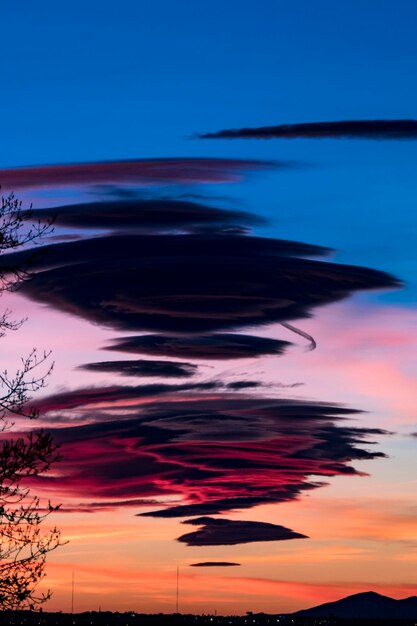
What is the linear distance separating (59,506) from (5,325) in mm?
4552

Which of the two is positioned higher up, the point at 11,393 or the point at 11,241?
the point at 11,241

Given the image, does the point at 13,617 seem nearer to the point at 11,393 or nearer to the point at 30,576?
the point at 30,576

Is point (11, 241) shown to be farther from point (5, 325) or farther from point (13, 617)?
point (13, 617)

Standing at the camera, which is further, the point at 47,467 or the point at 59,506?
the point at 59,506

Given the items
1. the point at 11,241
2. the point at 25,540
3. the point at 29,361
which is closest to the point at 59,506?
the point at 25,540

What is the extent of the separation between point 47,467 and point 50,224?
4.98 meters

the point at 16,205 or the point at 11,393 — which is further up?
the point at 16,205

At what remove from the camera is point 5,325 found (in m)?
26.0

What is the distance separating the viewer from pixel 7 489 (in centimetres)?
2545

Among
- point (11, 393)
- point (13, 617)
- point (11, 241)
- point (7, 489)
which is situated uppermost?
point (11, 241)

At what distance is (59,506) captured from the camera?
92.1 ft

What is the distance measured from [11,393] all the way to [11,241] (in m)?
3.08

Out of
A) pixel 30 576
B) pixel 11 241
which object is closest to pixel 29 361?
pixel 11 241

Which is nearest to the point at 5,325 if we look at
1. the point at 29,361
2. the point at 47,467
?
the point at 29,361
